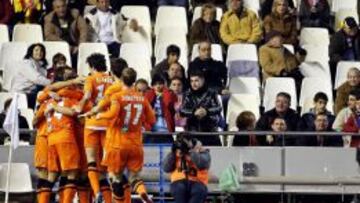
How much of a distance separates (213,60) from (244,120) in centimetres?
170

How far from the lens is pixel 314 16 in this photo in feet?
94.7

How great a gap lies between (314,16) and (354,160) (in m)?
4.85

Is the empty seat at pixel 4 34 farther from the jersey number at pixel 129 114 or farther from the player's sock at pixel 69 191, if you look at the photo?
the jersey number at pixel 129 114

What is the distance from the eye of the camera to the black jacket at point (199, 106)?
24.8m

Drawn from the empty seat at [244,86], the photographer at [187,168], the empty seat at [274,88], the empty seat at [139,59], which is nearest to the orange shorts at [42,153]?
the photographer at [187,168]

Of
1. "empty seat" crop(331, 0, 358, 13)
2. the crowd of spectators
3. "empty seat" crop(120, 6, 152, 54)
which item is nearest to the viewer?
the crowd of spectators

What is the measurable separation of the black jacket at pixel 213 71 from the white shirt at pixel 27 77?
216 cm

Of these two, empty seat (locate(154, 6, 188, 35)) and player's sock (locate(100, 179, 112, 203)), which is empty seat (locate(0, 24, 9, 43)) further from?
player's sock (locate(100, 179, 112, 203))

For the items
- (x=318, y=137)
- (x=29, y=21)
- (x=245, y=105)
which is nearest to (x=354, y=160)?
(x=318, y=137)

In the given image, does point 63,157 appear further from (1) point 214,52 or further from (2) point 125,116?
(1) point 214,52

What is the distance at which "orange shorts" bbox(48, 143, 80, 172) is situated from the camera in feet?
74.4

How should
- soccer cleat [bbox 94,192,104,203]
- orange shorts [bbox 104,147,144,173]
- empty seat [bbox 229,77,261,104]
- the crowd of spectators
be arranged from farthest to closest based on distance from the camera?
empty seat [bbox 229,77,261,104] → the crowd of spectators → soccer cleat [bbox 94,192,104,203] → orange shorts [bbox 104,147,144,173]

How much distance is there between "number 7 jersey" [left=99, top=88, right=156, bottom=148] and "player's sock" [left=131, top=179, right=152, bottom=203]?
1.59 feet

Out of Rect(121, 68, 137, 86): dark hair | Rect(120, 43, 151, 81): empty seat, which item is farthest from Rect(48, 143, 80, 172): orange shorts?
Rect(120, 43, 151, 81): empty seat
